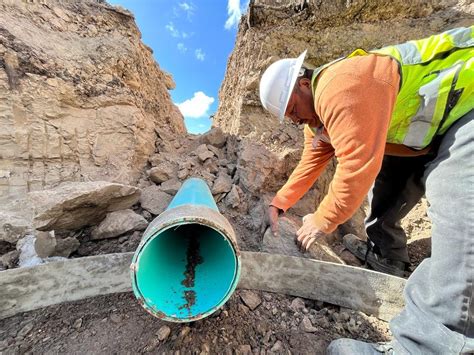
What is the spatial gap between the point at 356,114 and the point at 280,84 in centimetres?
54

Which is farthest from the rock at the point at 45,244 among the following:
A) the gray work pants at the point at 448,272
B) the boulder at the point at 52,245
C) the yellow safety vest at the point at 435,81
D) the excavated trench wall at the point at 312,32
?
the yellow safety vest at the point at 435,81

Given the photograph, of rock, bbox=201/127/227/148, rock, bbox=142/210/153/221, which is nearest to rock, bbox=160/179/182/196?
rock, bbox=142/210/153/221

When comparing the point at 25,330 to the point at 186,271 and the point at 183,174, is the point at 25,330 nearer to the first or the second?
the point at 186,271

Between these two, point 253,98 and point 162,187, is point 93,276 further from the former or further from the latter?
point 253,98

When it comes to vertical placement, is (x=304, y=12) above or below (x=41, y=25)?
above

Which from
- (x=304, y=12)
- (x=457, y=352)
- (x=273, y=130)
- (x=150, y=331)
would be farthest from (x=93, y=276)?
(x=304, y=12)

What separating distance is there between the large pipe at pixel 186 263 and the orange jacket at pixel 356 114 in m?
0.64

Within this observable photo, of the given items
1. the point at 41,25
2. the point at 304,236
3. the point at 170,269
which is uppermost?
the point at 41,25

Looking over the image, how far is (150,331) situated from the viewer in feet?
4.55

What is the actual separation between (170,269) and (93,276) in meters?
0.50

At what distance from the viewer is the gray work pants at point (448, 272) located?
0.98m

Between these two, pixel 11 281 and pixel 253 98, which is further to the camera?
pixel 253 98

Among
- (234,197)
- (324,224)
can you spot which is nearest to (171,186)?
(234,197)

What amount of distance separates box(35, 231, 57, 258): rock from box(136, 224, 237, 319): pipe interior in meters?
0.81
